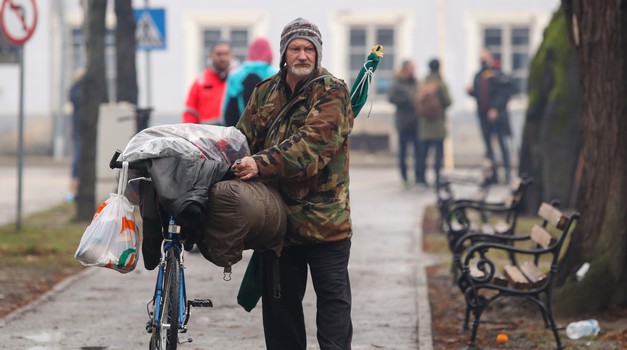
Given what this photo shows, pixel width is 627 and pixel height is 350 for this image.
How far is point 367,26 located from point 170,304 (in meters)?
25.6

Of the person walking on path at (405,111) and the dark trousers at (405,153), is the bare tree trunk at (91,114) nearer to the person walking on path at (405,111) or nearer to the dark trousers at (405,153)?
the dark trousers at (405,153)

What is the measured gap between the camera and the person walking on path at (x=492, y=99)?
909 inches

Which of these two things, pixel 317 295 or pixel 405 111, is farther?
pixel 405 111

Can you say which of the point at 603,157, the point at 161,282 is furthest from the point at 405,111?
the point at 161,282

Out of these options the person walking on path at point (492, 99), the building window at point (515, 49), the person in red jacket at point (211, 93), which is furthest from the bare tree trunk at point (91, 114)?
the building window at point (515, 49)

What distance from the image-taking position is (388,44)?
32.0 meters

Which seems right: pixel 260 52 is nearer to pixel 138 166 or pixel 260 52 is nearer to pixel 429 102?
pixel 138 166

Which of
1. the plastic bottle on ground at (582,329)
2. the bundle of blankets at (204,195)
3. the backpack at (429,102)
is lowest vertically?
the plastic bottle on ground at (582,329)

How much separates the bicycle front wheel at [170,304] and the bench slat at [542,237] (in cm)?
273

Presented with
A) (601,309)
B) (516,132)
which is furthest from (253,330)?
(516,132)

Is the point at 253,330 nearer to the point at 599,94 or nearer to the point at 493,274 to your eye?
the point at 493,274

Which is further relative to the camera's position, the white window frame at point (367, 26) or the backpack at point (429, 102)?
the white window frame at point (367, 26)

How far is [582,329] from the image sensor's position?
8.51m

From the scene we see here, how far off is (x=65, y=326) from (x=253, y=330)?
1.16 meters
